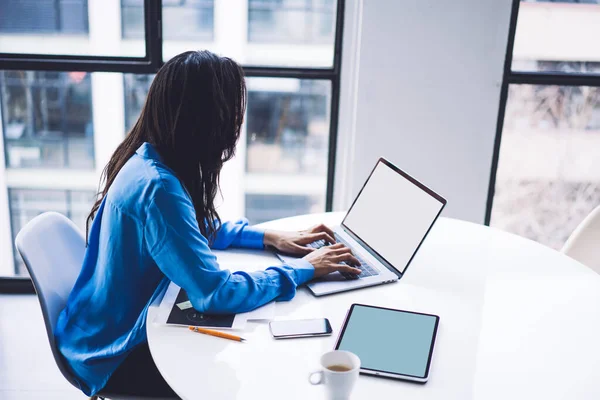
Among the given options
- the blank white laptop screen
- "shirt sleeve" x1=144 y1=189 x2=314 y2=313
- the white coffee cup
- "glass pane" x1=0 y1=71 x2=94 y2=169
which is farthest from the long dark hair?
"glass pane" x1=0 y1=71 x2=94 y2=169

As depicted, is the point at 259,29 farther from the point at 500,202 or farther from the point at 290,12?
the point at 500,202

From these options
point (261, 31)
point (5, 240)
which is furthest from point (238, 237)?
Answer: point (5, 240)

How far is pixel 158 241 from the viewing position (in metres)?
1.29

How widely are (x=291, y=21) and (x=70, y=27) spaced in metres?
0.96

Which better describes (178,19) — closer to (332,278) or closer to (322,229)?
(322,229)

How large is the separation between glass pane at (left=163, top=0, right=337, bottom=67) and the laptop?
109 cm

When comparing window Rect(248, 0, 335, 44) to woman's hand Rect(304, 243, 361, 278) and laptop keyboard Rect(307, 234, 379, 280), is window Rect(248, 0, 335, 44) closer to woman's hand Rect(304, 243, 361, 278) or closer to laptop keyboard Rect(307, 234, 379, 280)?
laptop keyboard Rect(307, 234, 379, 280)

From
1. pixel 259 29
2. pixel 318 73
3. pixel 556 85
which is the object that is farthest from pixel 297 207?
pixel 556 85

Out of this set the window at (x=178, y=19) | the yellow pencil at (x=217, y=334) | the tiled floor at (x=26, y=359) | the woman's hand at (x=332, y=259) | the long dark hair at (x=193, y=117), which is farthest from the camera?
the window at (x=178, y=19)

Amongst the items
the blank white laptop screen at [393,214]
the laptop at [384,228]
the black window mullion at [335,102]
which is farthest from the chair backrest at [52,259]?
the black window mullion at [335,102]

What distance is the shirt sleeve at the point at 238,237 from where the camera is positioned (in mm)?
1726

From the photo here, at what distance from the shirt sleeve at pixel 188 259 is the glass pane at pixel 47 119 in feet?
5.38

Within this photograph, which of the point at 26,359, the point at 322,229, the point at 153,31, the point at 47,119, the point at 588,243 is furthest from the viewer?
the point at 47,119

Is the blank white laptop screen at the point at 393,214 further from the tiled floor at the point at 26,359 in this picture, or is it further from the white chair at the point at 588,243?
the tiled floor at the point at 26,359
